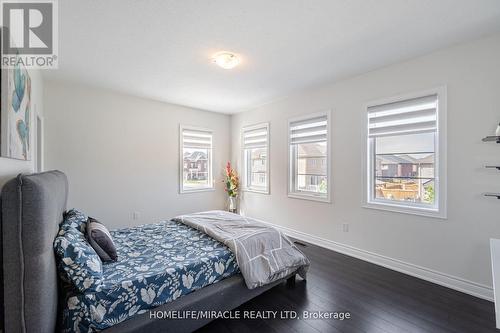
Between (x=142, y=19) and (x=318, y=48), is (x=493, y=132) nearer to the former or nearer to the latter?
(x=318, y=48)

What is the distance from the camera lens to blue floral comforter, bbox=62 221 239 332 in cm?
131

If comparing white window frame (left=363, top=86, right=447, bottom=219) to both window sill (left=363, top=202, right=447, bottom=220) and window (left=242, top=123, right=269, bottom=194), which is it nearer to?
window sill (left=363, top=202, right=447, bottom=220)

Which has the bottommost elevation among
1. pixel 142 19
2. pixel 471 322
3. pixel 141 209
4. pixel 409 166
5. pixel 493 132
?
pixel 471 322

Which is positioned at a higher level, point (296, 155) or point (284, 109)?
point (284, 109)

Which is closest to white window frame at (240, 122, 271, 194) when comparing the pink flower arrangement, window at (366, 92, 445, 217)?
the pink flower arrangement

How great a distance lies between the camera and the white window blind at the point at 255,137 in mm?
4566

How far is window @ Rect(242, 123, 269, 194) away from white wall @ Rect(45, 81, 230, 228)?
116 centimetres

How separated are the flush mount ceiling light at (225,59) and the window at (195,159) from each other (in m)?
2.25

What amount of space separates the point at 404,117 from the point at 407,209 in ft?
3.71

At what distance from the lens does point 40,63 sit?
248 centimetres

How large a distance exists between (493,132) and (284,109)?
2746 millimetres

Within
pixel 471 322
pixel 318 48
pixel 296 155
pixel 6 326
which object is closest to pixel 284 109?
pixel 296 155

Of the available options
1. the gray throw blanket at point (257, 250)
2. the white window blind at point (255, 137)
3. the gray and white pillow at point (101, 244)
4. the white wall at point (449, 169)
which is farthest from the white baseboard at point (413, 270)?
the gray and white pillow at point (101, 244)

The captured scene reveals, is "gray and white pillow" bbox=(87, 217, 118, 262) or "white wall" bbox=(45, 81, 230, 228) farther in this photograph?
"white wall" bbox=(45, 81, 230, 228)
